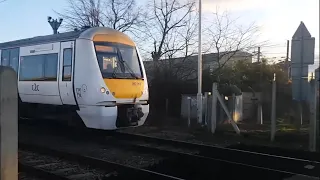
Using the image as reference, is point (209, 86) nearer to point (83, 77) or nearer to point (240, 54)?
point (240, 54)

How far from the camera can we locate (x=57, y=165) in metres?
8.41

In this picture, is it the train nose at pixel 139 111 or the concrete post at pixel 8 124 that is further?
the train nose at pixel 139 111

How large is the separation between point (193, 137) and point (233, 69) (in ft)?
37.5

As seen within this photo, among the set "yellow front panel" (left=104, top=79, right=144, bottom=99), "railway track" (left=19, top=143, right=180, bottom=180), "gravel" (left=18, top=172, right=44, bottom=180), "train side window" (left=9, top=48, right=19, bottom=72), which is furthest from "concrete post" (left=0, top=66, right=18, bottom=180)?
"train side window" (left=9, top=48, right=19, bottom=72)

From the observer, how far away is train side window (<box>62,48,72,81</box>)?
1133cm

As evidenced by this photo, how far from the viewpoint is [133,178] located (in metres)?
7.25

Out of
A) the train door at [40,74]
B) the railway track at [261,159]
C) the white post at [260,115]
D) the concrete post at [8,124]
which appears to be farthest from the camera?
the white post at [260,115]

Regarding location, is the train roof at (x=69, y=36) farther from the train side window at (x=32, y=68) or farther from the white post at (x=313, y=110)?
the white post at (x=313, y=110)

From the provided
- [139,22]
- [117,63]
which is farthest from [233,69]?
[117,63]

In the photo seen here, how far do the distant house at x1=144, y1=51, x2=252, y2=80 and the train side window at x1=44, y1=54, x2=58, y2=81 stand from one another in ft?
29.4

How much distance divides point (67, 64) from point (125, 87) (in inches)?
74.1

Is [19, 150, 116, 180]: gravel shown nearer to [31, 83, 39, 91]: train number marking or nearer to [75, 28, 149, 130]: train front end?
[75, 28, 149, 130]: train front end

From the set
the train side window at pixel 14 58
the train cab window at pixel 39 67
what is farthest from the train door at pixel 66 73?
the train side window at pixel 14 58

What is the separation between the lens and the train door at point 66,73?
11.3 metres
